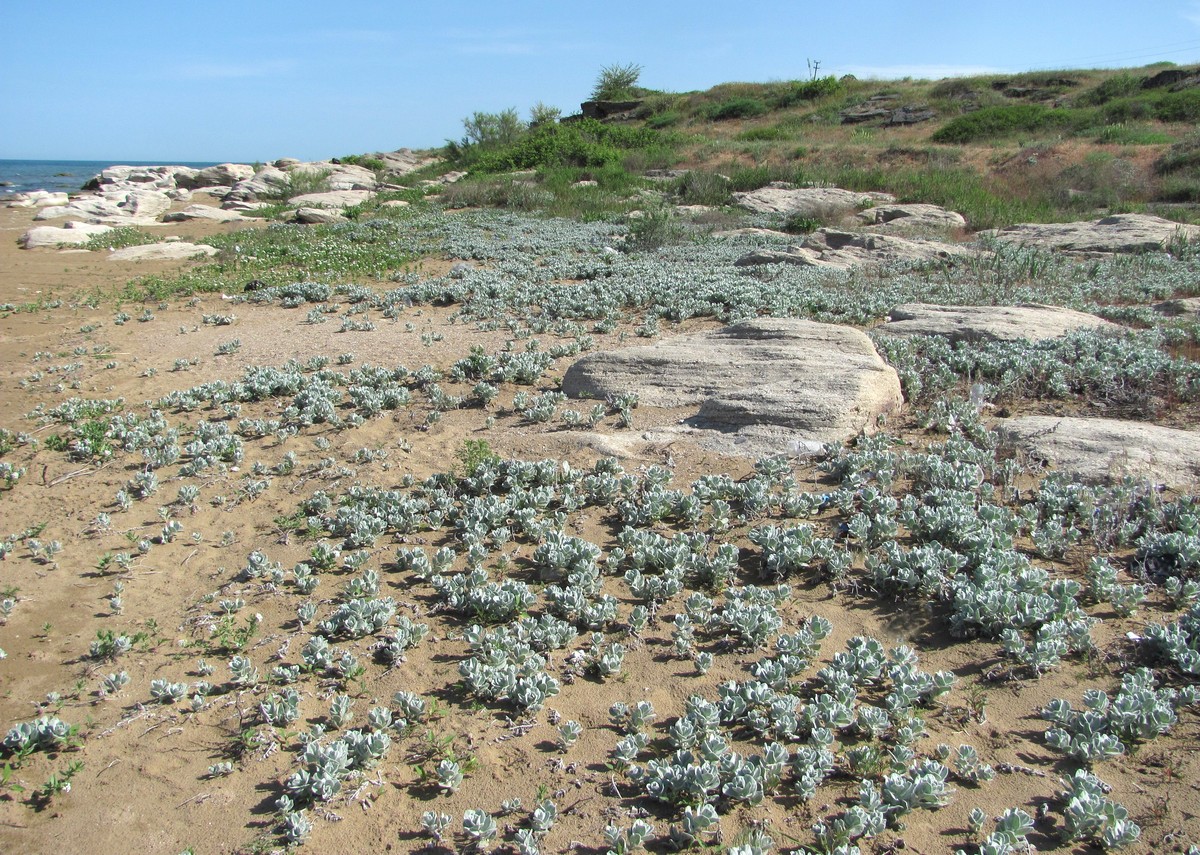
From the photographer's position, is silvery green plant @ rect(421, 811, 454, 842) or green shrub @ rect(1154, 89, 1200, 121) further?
green shrub @ rect(1154, 89, 1200, 121)

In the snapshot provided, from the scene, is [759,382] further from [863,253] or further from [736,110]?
[736,110]

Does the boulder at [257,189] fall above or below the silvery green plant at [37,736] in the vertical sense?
above

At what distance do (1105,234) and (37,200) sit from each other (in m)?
37.9

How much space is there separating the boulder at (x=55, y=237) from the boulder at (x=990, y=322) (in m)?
19.5

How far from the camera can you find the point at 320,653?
393 centimetres

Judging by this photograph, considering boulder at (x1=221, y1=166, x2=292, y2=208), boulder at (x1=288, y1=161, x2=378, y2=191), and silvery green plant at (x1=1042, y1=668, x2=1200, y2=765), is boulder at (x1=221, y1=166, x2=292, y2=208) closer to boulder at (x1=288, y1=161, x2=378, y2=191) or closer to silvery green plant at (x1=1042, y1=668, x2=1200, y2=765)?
boulder at (x1=288, y1=161, x2=378, y2=191)

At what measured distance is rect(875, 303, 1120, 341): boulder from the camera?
8070 mm

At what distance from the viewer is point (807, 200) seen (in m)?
21.6

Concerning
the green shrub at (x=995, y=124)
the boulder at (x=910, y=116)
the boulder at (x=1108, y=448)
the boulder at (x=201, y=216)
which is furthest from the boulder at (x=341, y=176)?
the boulder at (x=1108, y=448)

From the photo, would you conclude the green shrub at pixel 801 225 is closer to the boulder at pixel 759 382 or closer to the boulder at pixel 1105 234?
the boulder at pixel 1105 234

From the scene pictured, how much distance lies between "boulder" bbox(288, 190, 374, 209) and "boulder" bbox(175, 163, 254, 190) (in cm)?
1183

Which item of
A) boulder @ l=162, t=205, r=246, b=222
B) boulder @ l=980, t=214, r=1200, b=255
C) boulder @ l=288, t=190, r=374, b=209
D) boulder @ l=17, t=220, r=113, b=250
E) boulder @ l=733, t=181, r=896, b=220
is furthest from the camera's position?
boulder @ l=288, t=190, r=374, b=209

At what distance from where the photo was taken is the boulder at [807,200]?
19.9m

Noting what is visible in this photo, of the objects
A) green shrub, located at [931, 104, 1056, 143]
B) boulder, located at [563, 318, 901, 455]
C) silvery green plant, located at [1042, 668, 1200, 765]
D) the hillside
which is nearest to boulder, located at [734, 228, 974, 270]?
the hillside
